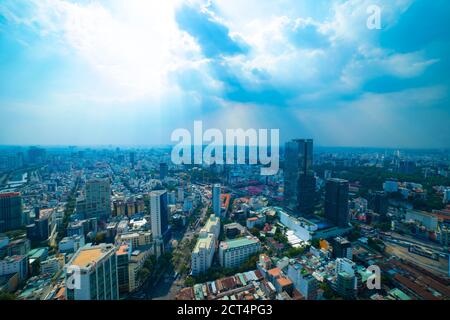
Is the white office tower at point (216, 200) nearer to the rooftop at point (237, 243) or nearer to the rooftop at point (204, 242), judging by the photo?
the rooftop at point (204, 242)

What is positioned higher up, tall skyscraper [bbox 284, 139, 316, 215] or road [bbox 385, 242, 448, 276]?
tall skyscraper [bbox 284, 139, 316, 215]

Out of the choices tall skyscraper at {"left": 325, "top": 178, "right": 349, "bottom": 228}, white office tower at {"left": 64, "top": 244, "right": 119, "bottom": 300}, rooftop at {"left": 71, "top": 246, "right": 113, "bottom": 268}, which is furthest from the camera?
tall skyscraper at {"left": 325, "top": 178, "right": 349, "bottom": 228}

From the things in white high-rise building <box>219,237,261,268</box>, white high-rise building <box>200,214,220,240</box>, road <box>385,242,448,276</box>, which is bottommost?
road <box>385,242,448,276</box>

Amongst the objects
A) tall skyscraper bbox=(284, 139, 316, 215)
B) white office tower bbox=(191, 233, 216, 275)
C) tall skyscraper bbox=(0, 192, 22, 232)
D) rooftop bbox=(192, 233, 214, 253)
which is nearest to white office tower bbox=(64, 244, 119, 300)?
white office tower bbox=(191, 233, 216, 275)

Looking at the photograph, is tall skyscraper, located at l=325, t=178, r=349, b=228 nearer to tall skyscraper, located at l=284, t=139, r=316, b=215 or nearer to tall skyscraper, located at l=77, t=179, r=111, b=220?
tall skyscraper, located at l=284, t=139, r=316, b=215

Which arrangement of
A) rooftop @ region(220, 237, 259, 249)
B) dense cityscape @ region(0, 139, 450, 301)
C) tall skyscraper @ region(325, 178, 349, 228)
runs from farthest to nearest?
tall skyscraper @ region(325, 178, 349, 228) < rooftop @ region(220, 237, 259, 249) < dense cityscape @ region(0, 139, 450, 301)

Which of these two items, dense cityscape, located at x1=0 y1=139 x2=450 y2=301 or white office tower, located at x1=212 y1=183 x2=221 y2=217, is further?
white office tower, located at x1=212 y1=183 x2=221 y2=217

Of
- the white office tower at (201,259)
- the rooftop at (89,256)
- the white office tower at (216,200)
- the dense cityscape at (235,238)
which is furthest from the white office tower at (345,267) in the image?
the white office tower at (216,200)
